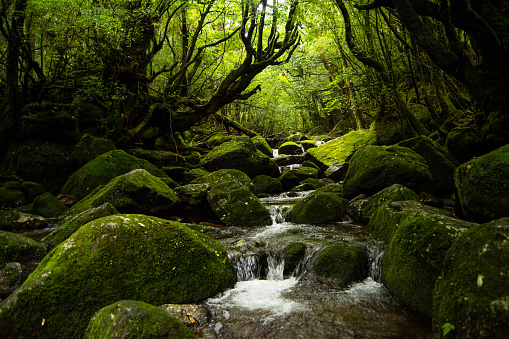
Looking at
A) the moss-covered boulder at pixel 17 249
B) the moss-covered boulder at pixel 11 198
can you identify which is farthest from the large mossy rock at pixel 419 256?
the moss-covered boulder at pixel 11 198

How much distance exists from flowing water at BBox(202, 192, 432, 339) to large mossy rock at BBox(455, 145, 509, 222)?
5.58 feet

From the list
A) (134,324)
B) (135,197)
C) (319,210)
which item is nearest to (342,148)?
(319,210)

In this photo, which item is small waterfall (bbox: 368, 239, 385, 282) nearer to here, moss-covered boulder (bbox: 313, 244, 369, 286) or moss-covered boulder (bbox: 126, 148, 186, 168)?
moss-covered boulder (bbox: 313, 244, 369, 286)

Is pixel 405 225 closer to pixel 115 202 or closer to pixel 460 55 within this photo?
pixel 460 55

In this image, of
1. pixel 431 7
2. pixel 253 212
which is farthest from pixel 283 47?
pixel 253 212

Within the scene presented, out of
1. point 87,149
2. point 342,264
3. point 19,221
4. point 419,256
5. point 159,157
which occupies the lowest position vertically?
point 342,264

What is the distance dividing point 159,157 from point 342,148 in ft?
32.4

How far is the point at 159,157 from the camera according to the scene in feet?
44.0

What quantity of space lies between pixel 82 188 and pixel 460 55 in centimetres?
1053

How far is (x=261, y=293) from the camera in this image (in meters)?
4.46

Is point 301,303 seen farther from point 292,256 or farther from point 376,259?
point 376,259

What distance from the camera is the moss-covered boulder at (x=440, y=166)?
8.66 metres

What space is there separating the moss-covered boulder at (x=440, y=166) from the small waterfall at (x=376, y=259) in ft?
14.3

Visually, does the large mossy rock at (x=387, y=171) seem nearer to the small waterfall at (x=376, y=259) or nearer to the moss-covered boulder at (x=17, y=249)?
the small waterfall at (x=376, y=259)
